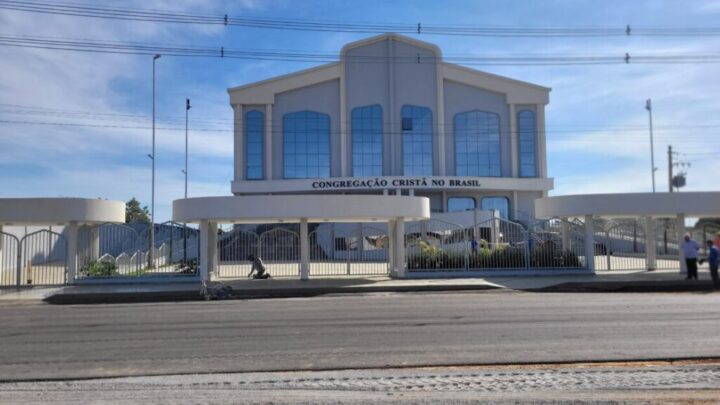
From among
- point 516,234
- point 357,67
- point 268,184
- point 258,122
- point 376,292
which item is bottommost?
point 376,292

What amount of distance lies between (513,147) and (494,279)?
3433cm

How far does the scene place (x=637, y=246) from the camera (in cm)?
3612

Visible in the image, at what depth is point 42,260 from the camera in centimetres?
2458

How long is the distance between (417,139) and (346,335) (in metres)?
45.6

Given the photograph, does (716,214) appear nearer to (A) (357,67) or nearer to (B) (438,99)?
(B) (438,99)

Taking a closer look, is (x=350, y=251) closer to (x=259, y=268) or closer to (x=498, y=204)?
(x=259, y=268)

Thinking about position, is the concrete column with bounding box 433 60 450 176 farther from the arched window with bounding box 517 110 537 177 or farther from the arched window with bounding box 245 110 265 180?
the arched window with bounding box 245 110 265 180

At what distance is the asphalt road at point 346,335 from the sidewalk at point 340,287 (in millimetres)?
3450

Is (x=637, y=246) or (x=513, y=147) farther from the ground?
(x=513, y=147)

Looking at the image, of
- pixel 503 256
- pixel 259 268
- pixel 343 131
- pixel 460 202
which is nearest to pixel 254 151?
pixel 343 131

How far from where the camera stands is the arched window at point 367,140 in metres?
55.0

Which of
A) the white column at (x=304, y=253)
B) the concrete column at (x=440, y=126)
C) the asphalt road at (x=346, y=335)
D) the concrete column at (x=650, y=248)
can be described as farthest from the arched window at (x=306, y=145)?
the asphalt road at (x=346, y=335)

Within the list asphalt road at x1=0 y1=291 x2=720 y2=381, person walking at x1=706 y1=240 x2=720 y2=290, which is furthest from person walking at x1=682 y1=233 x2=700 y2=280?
asphalt road at x1=0 y1=291 x2=720 y2=381

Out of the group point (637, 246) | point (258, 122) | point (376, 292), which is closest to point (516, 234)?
point (376, 292)
